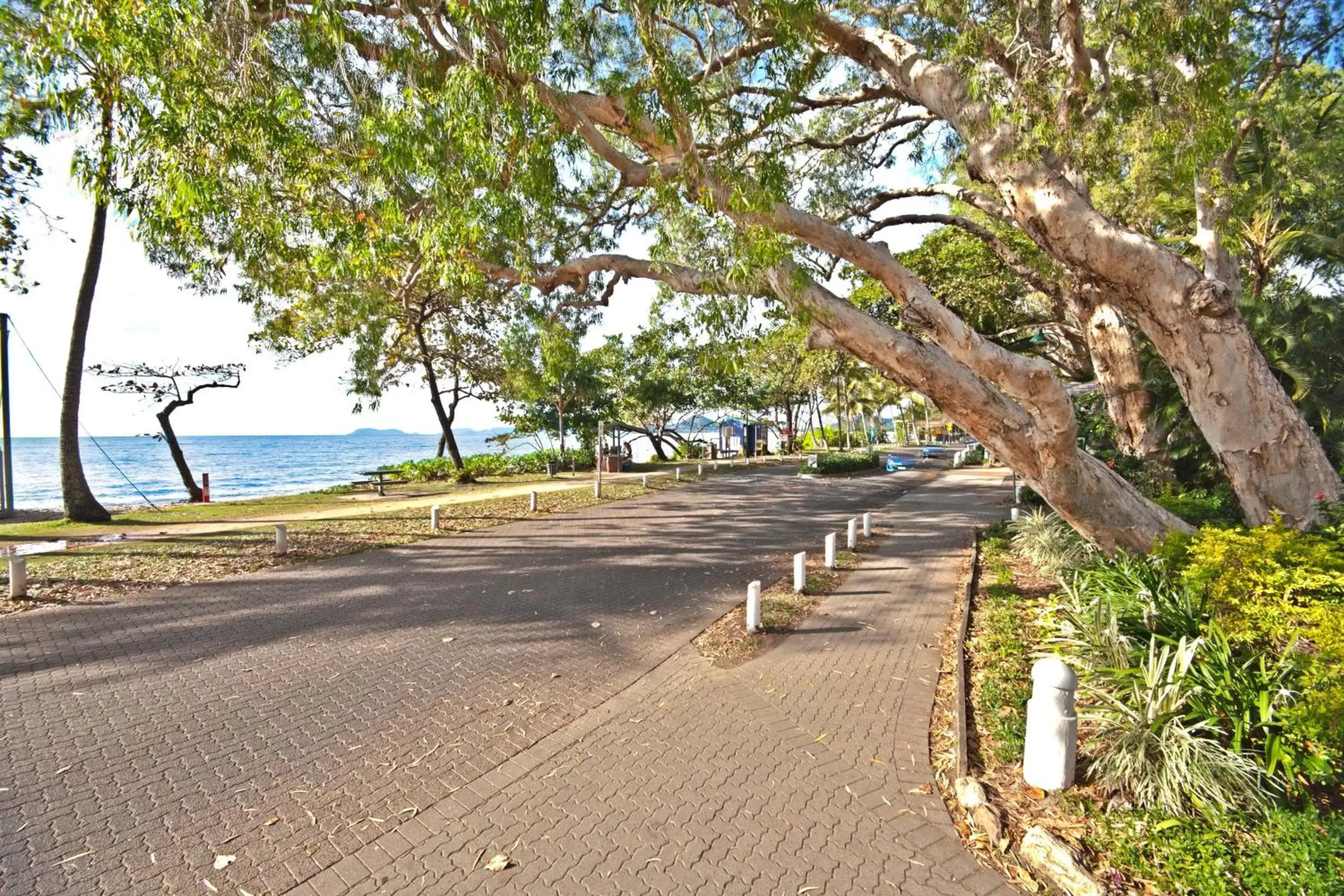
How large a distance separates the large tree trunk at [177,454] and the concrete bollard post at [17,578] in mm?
12323

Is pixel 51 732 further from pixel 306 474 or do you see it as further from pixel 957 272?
pixel 306 474

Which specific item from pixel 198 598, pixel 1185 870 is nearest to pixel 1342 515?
pixel 1185 870

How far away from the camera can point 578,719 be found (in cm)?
463

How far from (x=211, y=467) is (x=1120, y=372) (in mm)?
81185

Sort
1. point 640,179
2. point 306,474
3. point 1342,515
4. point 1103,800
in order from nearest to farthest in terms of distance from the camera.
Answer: point 1103,800 → point 1342,515 → point 640,179 → point 306,474

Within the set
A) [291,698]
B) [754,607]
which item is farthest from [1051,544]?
[291,698]

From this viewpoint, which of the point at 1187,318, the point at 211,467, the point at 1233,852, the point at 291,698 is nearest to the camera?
the point at 1233,852

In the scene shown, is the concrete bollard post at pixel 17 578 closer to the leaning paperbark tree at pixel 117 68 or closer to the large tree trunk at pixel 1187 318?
the leaning paperbark tree at pixel 117 68

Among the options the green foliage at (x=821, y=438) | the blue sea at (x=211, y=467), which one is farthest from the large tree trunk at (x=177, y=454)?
the green foliage at (x=821, y=438)

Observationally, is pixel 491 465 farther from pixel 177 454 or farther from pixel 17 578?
pixel 17 578

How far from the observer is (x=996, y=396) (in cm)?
600

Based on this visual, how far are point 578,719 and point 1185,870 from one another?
351cm

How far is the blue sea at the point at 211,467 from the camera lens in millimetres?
34750

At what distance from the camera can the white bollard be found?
21.3 ft
